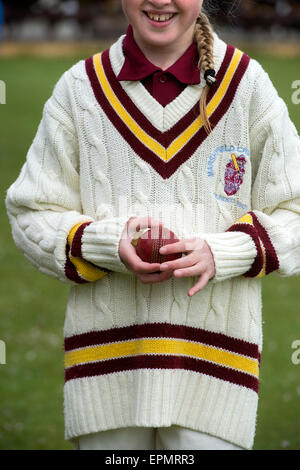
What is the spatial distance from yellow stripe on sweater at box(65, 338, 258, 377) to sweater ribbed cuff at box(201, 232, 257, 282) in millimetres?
278

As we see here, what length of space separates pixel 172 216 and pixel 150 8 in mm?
648

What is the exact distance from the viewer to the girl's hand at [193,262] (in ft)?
8.22

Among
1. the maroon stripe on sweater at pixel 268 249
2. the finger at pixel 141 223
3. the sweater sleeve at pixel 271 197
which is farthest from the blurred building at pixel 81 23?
the finger at pixel 141 223

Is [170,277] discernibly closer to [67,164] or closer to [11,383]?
[67,164]

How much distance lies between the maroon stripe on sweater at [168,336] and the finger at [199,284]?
25 centimetres

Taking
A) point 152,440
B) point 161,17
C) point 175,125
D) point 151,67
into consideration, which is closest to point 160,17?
point 161,17

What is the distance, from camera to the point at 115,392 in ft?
9.29

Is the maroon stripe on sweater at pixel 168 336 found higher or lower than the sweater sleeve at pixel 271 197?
lower

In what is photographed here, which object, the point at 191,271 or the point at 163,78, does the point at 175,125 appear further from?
the point at 191,271

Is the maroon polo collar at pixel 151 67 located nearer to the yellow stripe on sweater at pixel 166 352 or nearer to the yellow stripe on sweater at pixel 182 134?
the yellow stripe on sweater at pixel 182 134

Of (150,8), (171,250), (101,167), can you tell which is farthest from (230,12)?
(171,250)

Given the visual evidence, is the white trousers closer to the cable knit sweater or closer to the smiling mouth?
the cable knit sweater

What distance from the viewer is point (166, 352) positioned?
2734 mm

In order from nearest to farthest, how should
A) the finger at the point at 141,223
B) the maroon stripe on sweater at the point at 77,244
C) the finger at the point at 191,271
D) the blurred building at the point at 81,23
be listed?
1. the finger at the point at 191,271
2. the finger at the point at 141,223
3. the maroon stripe on sweater at the point at 77,244
4. the blurred building at the point at 81,23
